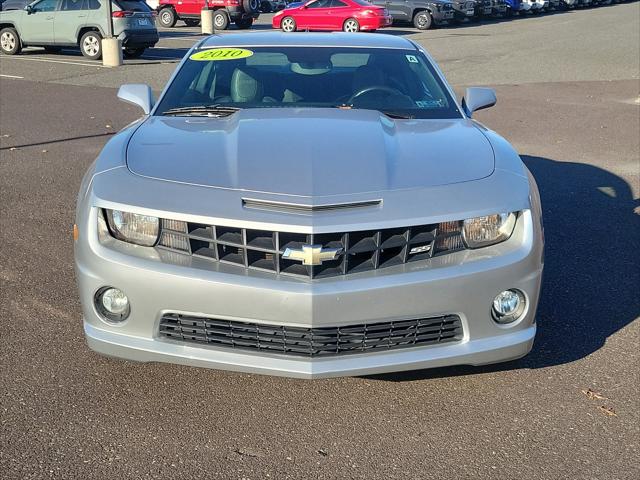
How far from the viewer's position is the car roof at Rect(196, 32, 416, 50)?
5.25 meters

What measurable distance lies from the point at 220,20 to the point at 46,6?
11.9m

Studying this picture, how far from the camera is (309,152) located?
3.70 m

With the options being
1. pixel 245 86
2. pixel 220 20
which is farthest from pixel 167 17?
pixel 245 86

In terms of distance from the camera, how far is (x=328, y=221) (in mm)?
3211

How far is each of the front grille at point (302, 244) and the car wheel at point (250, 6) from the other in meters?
28.9

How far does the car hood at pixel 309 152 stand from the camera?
345 cm

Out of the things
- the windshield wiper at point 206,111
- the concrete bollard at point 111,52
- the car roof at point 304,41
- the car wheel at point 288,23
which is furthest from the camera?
the car wheel at point 288,23

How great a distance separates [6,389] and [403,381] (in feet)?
6.11

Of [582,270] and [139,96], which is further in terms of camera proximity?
[582,270]

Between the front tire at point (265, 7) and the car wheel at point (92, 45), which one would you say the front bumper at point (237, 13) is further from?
the front tire at point (265, 7)

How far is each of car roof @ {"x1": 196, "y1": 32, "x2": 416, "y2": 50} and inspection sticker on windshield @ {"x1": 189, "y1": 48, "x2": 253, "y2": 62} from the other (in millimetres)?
97

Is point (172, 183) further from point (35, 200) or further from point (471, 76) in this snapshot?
point (471, 76)

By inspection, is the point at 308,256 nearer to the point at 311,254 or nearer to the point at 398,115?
the point at 311,254

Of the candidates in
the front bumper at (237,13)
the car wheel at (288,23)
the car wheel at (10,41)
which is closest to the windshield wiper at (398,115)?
the car wheel at (10,41)
